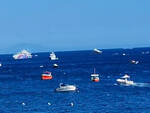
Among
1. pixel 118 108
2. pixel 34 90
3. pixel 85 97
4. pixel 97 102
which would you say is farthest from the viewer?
pixel 34 90

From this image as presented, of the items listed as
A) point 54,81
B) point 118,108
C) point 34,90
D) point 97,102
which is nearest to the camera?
point 118,108

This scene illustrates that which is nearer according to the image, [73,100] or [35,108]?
[35,108]

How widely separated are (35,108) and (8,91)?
33811mm

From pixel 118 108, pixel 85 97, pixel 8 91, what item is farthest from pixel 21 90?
pixel 118 108

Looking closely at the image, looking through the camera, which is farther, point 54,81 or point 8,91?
point 54,81

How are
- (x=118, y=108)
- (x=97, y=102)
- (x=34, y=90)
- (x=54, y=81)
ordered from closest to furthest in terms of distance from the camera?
(x=118, y=108), (x=97, y=102), (x=34, y=90), (x=54, y=81)

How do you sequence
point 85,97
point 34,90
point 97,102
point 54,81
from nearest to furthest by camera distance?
point 97,102 → point 85,97 → point 34,90 → point 54,81

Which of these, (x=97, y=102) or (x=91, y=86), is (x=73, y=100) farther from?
(x=91, y=86)

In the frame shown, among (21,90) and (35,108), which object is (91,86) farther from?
(35,108)

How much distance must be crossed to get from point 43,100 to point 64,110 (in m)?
15.0

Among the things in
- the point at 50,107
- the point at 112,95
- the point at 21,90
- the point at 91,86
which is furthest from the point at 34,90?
the point at 50,107

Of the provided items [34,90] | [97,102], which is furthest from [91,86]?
[97,102]

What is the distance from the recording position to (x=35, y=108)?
3792 inches

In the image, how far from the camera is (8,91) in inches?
5084
